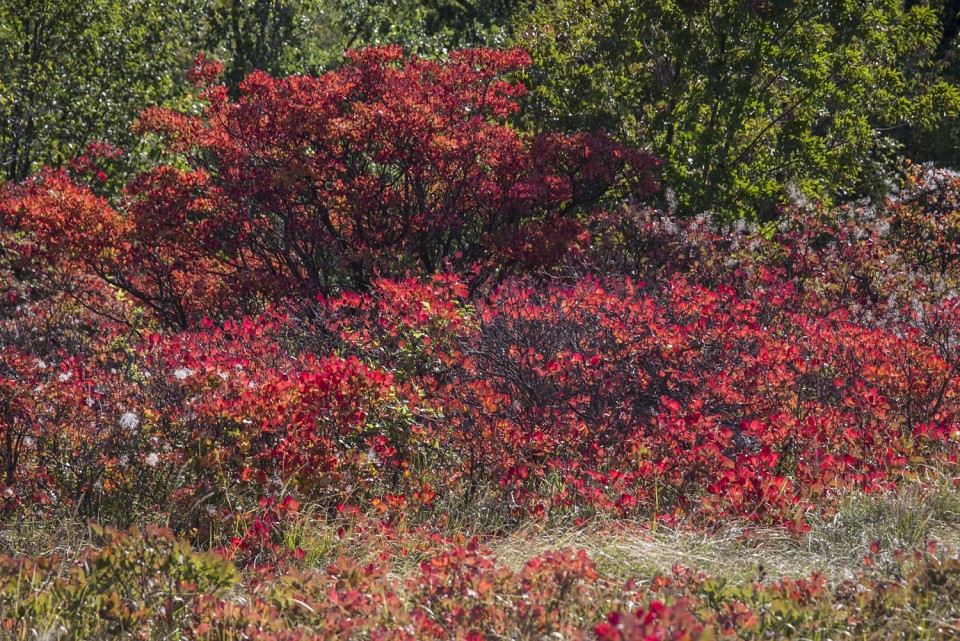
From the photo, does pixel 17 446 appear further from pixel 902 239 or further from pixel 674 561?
pixel 902 239

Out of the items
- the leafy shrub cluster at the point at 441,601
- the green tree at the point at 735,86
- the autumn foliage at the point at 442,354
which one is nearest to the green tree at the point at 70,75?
the autumn foliage at the point at 442,354

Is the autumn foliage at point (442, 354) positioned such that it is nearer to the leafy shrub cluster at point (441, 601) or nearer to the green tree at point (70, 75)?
the leafy shrub cluster at point (441, 601)

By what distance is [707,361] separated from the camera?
5824mm

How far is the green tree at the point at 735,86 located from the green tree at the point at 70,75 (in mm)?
5643

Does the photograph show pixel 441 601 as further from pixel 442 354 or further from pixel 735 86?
pixel 735 86

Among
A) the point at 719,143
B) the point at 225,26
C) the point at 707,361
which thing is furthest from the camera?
the point at 225,26

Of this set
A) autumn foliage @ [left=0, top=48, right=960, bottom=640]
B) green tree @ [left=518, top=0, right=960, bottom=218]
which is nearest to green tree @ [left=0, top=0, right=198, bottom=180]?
autumn foliage @ [left=0, top=48, right=960, bottom=640]

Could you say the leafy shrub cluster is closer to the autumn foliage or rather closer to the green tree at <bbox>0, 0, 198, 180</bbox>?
the autumn foliage

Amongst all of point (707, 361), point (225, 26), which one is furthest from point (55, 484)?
point (225, 26)

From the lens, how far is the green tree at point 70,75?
1179cm

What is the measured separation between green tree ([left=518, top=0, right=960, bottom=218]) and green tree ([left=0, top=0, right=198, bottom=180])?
5.64 m

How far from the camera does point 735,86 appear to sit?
29.8 ft

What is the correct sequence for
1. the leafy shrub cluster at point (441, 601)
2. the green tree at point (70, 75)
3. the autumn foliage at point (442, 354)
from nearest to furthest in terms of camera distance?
the leafy shrub cluster at point (441, 601) < the autumn foliage at point (442, 354) < the green tree at point (70, 75)

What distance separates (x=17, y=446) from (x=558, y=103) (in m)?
6.49
